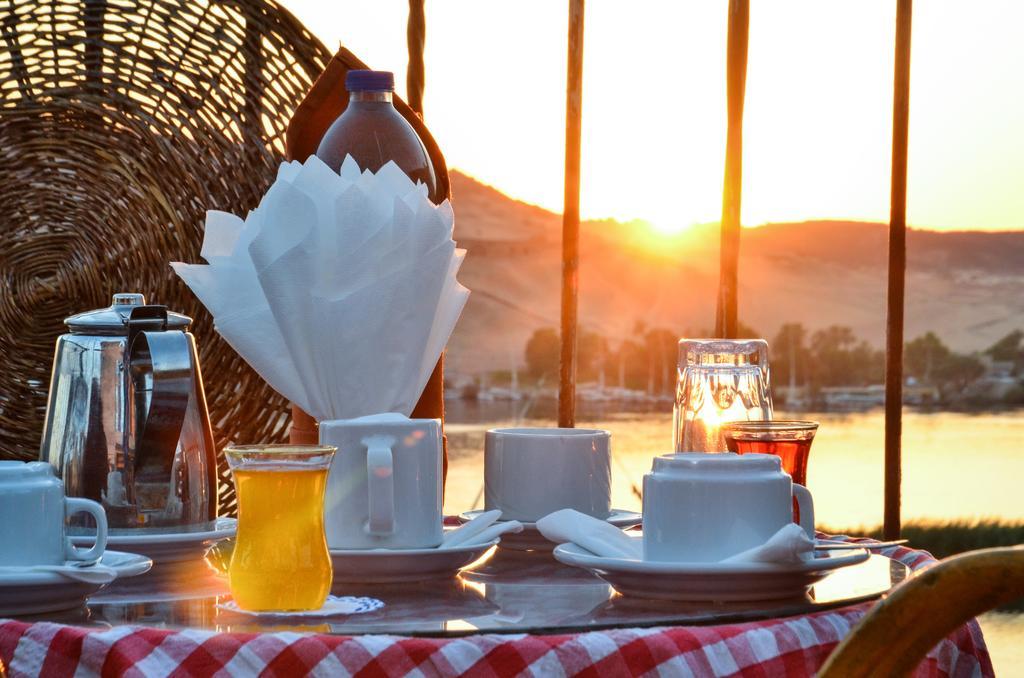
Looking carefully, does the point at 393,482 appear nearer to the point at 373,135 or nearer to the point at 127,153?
the point at 373,135

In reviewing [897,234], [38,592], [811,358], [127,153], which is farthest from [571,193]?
[811,358]

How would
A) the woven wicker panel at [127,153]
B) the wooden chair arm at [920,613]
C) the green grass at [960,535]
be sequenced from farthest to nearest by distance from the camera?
1. the green grass at [960,535]
2. the woven wicker panel at [127,153]
3. the wooden chair arm at [920,613]

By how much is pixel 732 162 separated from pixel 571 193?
0.29 metres

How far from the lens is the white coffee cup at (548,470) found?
106 centimetres

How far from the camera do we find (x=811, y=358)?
784 inches

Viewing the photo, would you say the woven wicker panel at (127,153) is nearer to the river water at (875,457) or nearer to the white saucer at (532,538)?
the white saucer at (532,538)

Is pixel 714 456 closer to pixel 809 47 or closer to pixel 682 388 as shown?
pixel 682 388

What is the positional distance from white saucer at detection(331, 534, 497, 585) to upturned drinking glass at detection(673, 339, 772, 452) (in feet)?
1.14

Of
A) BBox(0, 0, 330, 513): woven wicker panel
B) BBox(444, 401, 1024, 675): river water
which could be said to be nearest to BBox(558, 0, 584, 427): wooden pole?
BBox(0, 0, 330, 513): woven wicker panel

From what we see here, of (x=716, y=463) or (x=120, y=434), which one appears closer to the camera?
(x=716, y=463)

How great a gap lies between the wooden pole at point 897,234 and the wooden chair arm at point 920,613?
1771 mm

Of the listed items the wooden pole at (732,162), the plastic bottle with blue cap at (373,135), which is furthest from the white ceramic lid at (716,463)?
the wooden pole at (732,162)

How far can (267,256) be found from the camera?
3.34 feet

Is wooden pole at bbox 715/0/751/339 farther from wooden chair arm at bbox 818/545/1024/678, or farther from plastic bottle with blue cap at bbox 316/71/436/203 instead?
wooden chair arm at bbox 818/545/1024/678
